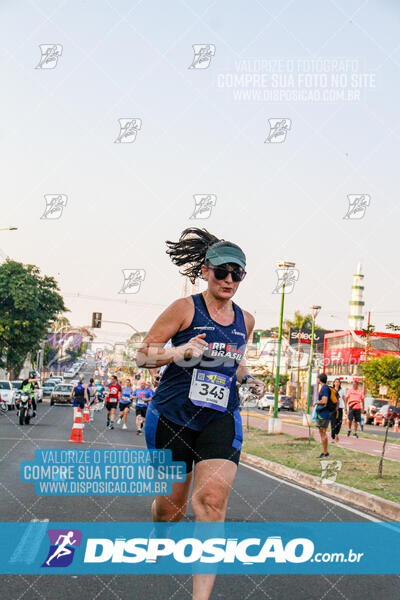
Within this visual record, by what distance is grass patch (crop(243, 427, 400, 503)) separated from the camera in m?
11.0

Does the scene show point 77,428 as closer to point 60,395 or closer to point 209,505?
point 209,505

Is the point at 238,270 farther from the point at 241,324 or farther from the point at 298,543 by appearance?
the point at 298,543

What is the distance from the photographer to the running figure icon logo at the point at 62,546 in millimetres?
5629

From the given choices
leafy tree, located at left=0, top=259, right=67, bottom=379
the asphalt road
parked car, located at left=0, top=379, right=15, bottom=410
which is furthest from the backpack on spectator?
leafy tree, located at left=0, top=259, right=67, bottom=379

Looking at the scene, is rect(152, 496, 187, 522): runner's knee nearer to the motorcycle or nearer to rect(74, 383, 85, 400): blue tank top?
rect(74, 383, 85, 400): blue tank top

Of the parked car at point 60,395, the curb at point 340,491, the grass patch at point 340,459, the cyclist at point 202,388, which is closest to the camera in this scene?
the cyclist at point 202,388

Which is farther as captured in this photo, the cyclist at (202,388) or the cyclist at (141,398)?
the cyclist at (141,398)

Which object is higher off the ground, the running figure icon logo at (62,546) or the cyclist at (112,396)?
the cyclist at (112,396)

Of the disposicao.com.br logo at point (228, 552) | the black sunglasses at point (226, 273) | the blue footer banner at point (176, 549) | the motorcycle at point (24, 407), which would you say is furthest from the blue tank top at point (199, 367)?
the motorcycle at point (24, 407)

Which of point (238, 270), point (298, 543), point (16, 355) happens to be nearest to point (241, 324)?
point (238, 270)

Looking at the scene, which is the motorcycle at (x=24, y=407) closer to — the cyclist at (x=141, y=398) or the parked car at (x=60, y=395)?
the cyclist at (x=141, y=398)

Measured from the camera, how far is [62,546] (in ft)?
19.8

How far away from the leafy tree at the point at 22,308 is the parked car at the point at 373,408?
2301 centimetres

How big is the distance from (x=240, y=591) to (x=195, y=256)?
227 centimetres
